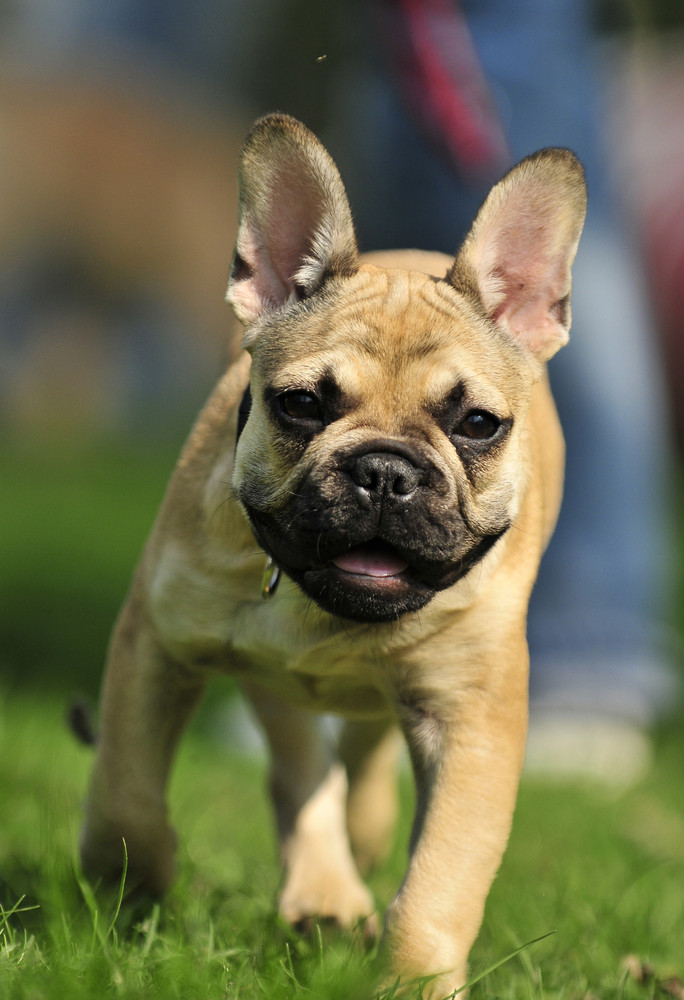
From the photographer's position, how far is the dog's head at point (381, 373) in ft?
9.35

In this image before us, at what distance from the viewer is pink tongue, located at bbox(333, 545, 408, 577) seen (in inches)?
113

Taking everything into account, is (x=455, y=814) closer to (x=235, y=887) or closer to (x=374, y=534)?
(x=374, y=534)

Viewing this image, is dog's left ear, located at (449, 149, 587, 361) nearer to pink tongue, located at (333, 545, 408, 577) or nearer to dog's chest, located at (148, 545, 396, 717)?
pink tongue, located at (333, 545, 408, 577)

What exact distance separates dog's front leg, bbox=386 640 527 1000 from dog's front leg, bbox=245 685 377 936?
76cm

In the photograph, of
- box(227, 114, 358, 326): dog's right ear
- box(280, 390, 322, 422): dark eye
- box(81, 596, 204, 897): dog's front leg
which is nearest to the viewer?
box(280, 390, 322, 422): dark eye

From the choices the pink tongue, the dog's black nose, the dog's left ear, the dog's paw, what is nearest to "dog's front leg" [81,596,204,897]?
the dog's paw

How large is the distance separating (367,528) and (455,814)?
73cm

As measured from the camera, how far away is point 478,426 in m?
3.09

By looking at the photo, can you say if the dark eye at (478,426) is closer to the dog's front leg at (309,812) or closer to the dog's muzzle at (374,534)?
the dog's muzzle at (374,534)

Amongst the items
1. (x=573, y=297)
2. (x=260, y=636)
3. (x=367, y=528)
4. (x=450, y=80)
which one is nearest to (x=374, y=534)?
(x=367, y=528)

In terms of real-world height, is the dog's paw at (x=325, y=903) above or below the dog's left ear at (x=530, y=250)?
below

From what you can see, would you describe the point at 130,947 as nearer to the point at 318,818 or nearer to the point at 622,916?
the point at 318,818

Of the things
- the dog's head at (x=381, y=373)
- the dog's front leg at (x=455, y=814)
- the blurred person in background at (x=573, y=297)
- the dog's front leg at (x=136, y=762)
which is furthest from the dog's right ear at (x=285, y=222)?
the blurred person in background at (x=573, y=297)

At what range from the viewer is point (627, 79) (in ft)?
32.3
